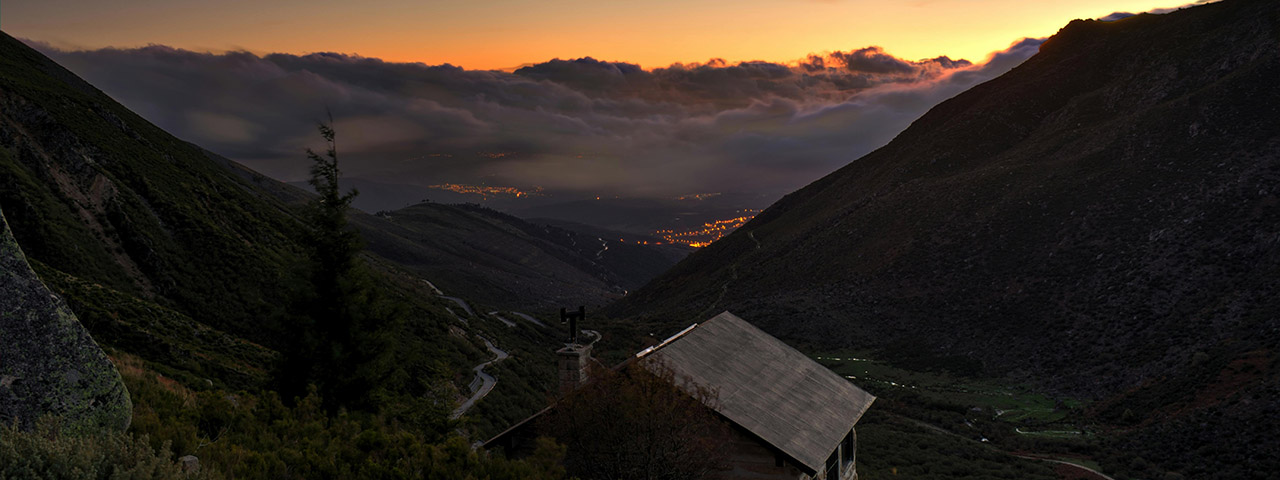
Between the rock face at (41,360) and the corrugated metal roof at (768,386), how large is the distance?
11.5 m

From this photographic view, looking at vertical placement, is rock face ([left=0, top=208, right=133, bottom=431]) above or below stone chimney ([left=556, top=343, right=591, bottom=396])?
above

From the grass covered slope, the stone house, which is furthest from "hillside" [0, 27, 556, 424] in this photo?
the stone house

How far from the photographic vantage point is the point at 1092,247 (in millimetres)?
66812

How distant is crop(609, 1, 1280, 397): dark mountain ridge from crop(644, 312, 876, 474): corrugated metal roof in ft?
113

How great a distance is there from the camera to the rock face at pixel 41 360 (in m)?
6.43

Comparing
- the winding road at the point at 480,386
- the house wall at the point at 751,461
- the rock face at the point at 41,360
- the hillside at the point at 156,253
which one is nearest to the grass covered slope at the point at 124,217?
the hillside at the point at 156,253

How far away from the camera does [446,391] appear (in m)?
14.7

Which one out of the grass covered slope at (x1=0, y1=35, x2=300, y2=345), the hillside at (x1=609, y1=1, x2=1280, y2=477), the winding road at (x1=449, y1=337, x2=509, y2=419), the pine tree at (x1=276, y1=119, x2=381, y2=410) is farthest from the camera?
the hillside at (x1=609, y1=1, x2=1280, y2=477)

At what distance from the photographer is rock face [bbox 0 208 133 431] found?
6430 mm

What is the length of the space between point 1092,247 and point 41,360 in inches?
3079

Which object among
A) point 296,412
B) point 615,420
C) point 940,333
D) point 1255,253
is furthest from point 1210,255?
point 296,412

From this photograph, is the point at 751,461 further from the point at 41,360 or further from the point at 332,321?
the point at 41,360

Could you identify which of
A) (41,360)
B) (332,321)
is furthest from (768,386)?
(41,360)

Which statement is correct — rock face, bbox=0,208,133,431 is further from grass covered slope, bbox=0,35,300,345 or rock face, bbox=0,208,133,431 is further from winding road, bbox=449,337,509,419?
grass covered slope, bbox=0,35,300,345
